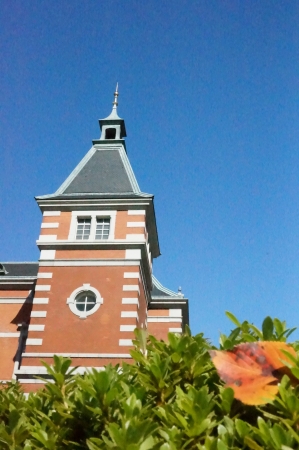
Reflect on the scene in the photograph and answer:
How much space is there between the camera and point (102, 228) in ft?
54.1

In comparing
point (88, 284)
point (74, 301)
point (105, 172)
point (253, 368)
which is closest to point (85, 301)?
point (74, 301)

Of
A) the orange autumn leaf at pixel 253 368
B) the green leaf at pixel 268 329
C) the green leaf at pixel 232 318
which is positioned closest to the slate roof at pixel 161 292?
the green leaf at pixel 232 318

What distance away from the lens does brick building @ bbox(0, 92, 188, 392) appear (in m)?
14.4

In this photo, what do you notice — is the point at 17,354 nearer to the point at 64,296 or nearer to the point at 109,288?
the point at 64,296

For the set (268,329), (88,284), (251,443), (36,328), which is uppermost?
(88,284)

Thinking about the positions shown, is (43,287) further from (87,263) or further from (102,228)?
(102,228)

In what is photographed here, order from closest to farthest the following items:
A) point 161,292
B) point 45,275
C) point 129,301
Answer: point 129,301, point 45,275, point 161,292

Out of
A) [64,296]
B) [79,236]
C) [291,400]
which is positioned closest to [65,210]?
[79,236]

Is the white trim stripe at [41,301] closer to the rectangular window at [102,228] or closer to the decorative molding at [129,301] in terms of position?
the decorative molding at [129,301]

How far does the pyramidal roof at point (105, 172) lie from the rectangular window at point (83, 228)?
89 centimetres

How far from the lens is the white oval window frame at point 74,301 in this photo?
585 inches

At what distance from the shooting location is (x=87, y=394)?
11.0 ft

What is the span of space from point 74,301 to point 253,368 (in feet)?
41.3

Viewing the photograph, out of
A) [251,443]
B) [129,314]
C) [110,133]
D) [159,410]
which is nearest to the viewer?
[251,443]
